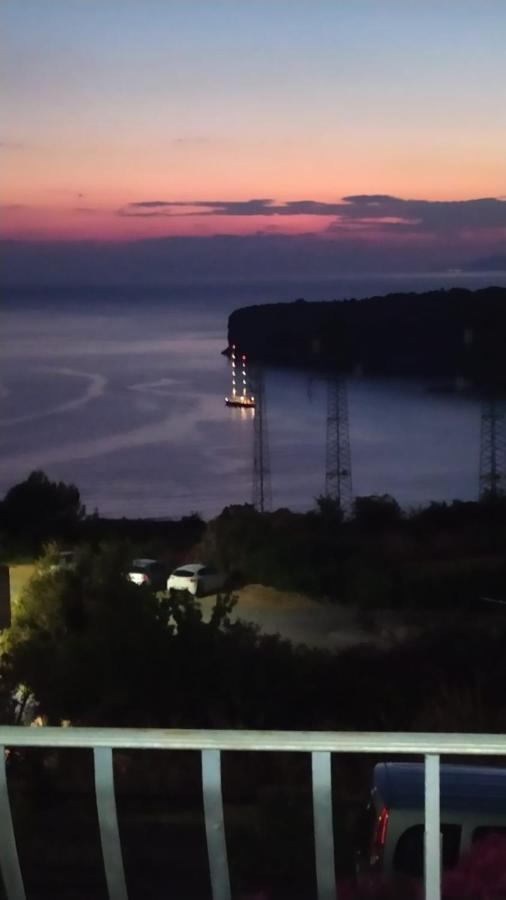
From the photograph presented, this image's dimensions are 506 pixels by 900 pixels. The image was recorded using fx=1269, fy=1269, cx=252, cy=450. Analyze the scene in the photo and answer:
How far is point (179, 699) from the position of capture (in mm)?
4895

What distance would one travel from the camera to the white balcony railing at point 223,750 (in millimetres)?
1425

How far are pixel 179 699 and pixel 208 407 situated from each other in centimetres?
128

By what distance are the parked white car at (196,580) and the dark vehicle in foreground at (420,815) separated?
9.20ft

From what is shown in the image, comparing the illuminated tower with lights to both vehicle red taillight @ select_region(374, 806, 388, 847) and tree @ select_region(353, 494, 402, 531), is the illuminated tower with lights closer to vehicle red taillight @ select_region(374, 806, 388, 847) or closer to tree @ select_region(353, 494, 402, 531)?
tree @ select_region(353, 494, 402, 531)

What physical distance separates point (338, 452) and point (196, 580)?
842 mm

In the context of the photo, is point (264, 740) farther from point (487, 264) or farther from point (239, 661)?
point (487, 264)

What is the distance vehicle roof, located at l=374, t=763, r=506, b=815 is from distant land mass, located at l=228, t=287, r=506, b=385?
8.93 feet

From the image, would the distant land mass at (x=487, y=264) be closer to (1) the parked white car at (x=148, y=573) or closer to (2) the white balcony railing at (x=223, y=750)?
(1) the parked white car at (x=148, y=573)

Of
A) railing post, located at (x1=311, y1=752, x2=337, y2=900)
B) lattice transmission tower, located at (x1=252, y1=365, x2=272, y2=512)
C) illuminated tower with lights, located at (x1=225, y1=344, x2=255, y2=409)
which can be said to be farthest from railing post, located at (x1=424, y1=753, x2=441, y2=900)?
lattice transmission tower, located at (x1=252, y1=365, x2=272, y2=512)

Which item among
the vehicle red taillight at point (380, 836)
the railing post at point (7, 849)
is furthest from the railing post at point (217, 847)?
the vehicle red taillight at point (380, 836)

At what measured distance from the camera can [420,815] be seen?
7.35 ft

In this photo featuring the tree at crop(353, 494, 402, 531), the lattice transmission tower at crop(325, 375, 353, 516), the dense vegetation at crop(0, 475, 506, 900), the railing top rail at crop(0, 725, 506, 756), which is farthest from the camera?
the tree at crop(353, 494, 402, 531)

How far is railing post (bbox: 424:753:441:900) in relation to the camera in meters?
1.50

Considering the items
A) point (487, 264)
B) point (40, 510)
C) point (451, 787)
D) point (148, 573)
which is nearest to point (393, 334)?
point (487, 264)
